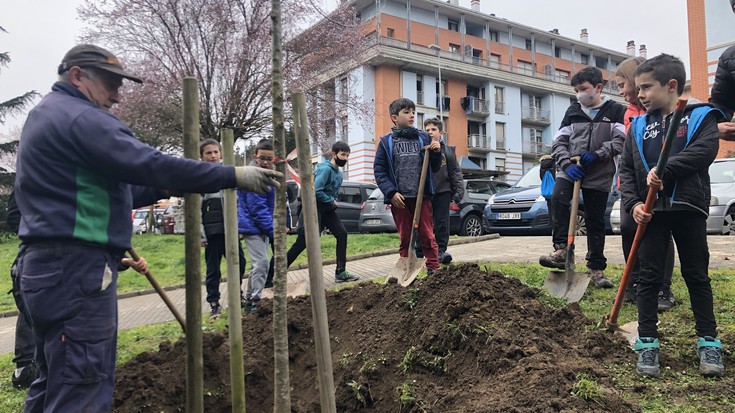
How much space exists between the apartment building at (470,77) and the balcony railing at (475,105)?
75 mm

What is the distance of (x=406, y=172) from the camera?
18.1 ft

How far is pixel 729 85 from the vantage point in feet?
10.8

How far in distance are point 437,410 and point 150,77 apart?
48.8 feet

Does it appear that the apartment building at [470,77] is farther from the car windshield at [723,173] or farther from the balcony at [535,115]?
the car windshield at [723,173]

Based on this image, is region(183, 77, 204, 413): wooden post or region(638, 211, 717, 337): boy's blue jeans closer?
region(183, 77, 204, 413): wooden post

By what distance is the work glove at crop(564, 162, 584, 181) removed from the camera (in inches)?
189

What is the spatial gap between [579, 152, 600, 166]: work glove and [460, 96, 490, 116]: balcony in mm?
34214

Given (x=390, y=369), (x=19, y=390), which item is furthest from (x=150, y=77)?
(x=390, y=369)

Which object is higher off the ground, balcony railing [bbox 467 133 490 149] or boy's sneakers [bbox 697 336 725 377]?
balcony railing [bbox 467 133 490 149]

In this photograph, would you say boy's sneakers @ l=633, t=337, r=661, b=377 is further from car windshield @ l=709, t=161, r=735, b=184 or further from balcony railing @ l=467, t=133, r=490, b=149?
balcony railing @ l=467, t=133, r=490, b=149

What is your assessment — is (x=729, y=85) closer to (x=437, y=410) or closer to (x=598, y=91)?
(x=598, y=91)

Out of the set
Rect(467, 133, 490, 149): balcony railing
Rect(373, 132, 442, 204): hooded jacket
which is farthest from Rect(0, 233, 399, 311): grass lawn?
Rect(467, 133, 490, 149): balcony railing

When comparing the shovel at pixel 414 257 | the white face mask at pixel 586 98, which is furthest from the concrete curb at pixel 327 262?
the white face mask at pixel 586 98

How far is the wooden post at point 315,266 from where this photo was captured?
2.25 metres
